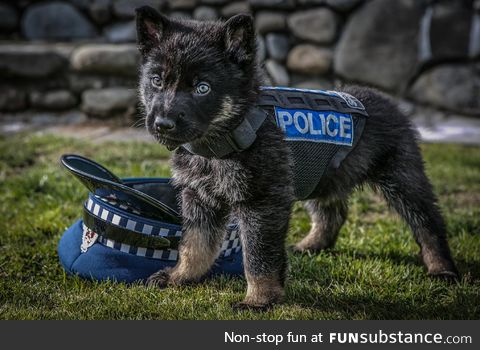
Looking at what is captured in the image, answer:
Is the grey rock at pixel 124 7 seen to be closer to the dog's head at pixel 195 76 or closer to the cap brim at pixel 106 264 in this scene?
the cap brim at pixel 106 264

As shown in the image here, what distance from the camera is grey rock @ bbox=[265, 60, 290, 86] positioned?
8.47 meters

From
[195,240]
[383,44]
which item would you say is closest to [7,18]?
[383,44]

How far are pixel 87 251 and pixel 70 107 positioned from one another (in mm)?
5650

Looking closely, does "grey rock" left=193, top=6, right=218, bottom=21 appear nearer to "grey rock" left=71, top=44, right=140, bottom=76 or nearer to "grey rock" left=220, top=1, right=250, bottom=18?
"grey rock" left=220, top=1, right=250, bottom=18

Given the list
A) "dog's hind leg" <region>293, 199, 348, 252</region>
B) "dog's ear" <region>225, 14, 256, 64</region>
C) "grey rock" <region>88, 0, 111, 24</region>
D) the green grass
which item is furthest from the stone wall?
"dog's ear" <region>225, 14, 256, 64</region>

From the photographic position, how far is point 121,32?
30.0ft

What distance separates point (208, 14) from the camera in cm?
865

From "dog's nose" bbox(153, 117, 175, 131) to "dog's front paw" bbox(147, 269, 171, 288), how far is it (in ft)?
3.42

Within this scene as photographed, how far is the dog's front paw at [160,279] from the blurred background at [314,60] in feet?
15.3

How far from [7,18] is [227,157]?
7.52 metres

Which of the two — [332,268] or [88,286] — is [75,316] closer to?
[88,286]

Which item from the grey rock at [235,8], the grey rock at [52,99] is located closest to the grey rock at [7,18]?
the grey rock at [52,99]

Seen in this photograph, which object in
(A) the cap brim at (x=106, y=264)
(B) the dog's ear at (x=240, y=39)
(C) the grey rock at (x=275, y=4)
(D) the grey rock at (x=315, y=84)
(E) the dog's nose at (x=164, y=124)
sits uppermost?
(B) the dog's ear at (x=240, y=39)

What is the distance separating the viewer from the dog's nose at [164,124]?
9.04 feet
